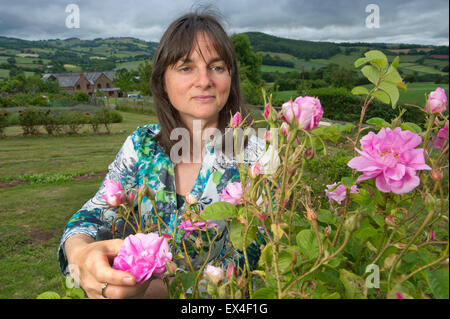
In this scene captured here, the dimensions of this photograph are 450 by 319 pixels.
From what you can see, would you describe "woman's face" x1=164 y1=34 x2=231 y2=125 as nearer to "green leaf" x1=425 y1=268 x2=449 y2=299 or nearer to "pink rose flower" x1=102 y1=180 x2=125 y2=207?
"pink rose flower" x1=102 y1=180 x2=125 y2=207

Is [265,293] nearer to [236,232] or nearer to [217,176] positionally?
[236,232]

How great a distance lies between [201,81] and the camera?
139 cm

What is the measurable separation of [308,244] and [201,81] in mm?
970

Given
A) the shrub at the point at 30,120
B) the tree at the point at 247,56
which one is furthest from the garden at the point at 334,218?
the tree at the point at 247,56

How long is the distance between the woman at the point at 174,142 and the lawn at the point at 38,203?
6.15ft

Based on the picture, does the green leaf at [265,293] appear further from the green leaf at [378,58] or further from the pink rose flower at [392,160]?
the green leaf at [378,58]

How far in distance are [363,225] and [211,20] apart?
1.37m

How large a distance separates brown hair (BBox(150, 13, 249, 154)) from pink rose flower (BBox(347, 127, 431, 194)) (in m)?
1.08

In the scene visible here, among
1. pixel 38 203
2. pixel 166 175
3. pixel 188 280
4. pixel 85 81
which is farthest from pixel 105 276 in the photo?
pixel 85 81

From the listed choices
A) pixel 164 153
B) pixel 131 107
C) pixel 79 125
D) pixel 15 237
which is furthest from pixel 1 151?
pixel 131 107

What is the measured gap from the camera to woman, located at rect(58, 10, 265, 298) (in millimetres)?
1339

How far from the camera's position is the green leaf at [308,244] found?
0.56 metres
